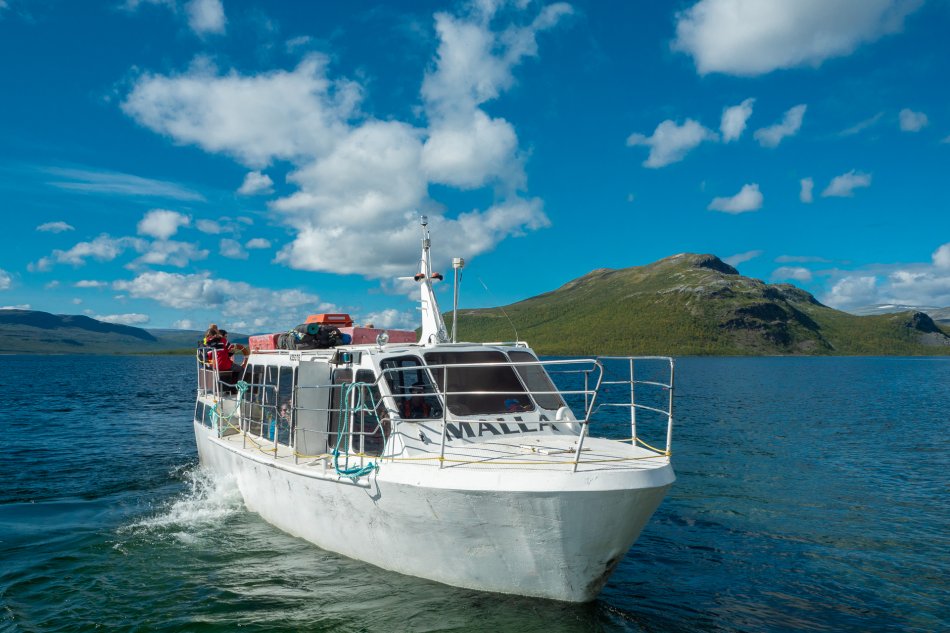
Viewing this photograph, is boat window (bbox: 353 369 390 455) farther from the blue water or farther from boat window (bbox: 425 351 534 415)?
the blue water

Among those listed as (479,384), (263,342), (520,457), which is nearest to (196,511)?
(263,342)

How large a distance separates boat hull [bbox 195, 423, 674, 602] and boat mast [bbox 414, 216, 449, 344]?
436 centimetres

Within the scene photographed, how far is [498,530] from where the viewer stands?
25.9 feet

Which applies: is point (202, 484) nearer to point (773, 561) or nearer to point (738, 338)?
point (773, 561)

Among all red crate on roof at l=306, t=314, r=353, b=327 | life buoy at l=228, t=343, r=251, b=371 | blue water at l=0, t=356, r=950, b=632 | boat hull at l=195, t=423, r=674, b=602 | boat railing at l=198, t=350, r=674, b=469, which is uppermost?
red crate on roof at l=306, t=314, r=353, b=327

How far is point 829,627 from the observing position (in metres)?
8.84

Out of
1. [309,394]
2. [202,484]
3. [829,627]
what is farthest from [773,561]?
[202,484]

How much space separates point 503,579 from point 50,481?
15.2 metres

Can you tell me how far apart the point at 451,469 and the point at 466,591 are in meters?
1.89

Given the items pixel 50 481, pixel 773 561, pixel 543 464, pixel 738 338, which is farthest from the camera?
pixel 738 338

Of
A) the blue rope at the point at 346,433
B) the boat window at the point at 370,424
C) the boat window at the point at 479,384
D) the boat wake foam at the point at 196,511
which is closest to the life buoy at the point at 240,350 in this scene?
the boat wake foam at the point at 196,511

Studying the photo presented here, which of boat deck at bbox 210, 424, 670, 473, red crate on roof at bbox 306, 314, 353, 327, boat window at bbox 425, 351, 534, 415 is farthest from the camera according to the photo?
red crate on roof at bbox 306, 314, 353, 327

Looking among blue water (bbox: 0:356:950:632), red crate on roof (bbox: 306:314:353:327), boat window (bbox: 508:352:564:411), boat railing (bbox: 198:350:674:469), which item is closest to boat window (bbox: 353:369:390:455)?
boat railing (bbox: 198:350:674:469)

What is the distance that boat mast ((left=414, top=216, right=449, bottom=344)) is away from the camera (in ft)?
42.9
